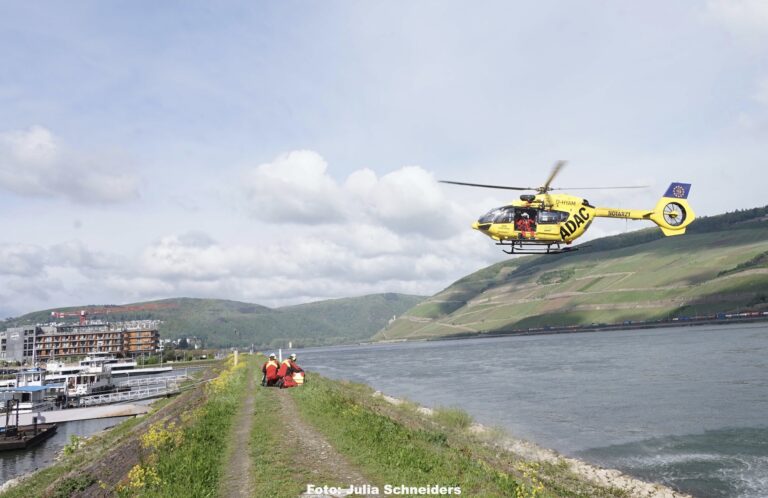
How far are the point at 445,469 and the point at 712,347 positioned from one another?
91.0 m

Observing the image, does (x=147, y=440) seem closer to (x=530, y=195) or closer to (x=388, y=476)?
(x=388, y=476)

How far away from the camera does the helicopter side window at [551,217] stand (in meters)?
31.2

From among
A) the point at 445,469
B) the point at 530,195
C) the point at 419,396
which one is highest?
the point at 530,195

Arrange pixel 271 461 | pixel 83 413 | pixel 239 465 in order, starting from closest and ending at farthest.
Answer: pixel 239 465
pixel 271 461
pixel 83 413

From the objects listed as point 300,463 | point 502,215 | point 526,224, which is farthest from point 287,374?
point 300,463

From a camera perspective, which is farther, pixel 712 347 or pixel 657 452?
pixel 712 347

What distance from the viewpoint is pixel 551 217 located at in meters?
31.2

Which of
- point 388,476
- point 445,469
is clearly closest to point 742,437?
point 445,469

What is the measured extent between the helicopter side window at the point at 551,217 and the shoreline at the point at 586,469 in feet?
44.6

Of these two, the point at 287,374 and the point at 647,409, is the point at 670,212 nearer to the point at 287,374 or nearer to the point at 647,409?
the point at 647,409

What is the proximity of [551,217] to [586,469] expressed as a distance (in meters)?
14.2

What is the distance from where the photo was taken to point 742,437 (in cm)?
3238

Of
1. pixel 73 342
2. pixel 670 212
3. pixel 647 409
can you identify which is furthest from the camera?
pixel 73 342

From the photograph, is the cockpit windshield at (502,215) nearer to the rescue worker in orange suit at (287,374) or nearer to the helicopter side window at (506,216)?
the helicopter side window at (506,216)
